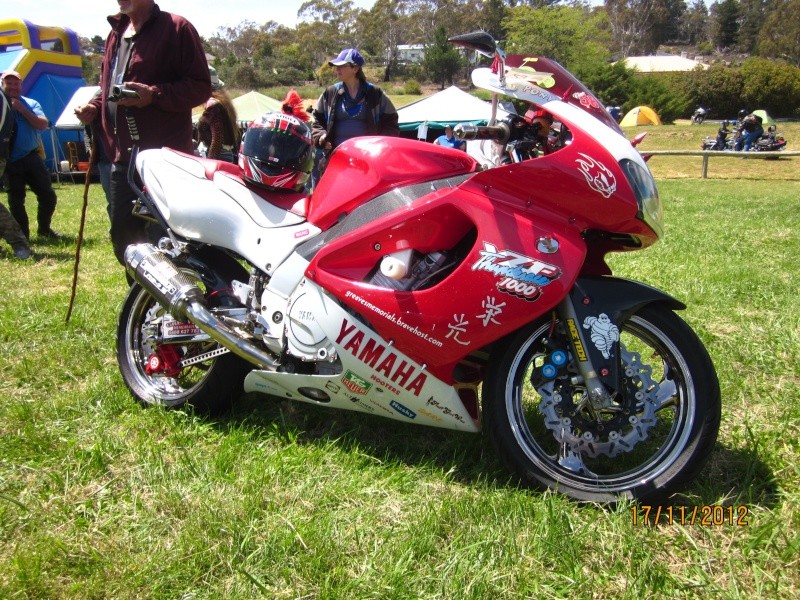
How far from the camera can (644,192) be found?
89.7 inches

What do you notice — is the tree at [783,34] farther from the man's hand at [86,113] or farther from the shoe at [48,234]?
the man's hand at [86,113]

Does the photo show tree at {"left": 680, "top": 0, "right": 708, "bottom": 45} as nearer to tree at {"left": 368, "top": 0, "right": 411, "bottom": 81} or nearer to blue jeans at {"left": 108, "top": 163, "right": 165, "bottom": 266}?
tree at {"left": 368, "top": 0, "right": 411, "bottom": 81}

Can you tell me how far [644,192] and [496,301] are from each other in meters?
0.64

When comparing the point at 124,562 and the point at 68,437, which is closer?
the point at 124,562

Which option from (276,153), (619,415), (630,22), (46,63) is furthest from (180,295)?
(630,22)

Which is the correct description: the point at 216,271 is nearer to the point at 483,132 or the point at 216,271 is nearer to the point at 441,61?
the point at 483,132

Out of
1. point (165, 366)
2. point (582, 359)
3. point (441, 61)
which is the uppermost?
point (441, 61)

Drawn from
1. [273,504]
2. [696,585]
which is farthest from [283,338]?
[696,585]

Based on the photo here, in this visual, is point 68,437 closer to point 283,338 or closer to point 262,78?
point 283,338

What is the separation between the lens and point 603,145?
2234 millimetres

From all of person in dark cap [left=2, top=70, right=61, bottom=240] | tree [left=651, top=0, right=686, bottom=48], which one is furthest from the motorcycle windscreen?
tree [left=651, top=0, right=686, bottom=48]

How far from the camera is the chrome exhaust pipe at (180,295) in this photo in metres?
2.77

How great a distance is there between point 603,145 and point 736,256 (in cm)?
465
